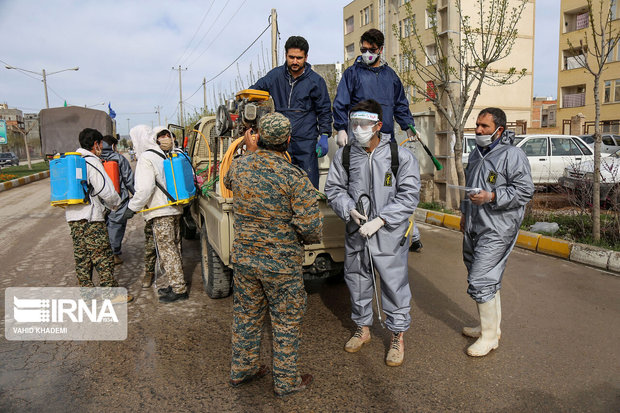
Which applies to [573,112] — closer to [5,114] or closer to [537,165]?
[537,165]

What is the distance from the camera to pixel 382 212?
3.29 meters

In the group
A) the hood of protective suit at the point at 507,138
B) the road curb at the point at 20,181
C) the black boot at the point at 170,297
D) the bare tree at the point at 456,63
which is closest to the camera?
the hood of protective suit at the point at 507,138

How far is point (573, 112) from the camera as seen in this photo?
33.1m

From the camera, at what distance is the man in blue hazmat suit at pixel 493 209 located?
3.39m

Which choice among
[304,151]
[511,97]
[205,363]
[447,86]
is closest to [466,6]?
[511,97]

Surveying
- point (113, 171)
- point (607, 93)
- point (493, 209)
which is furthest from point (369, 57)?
point (607, 93)

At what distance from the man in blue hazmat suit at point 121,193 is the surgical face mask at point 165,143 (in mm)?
1886

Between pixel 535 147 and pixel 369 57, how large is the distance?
9205mm

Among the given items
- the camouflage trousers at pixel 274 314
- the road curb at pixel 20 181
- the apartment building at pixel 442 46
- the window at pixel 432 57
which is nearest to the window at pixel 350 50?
the apartment building at pixel 442 46

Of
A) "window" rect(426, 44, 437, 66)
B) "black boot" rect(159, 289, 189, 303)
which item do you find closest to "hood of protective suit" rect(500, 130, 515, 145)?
"black boot" rect(159, 289, 189, 303)

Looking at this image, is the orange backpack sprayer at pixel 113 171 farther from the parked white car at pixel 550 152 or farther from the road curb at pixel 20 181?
the road curb at pixel 20 181

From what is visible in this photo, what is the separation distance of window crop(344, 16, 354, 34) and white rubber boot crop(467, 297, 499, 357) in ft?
156

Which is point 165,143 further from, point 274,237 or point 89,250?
point 274,237

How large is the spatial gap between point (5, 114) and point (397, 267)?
103220 mm
